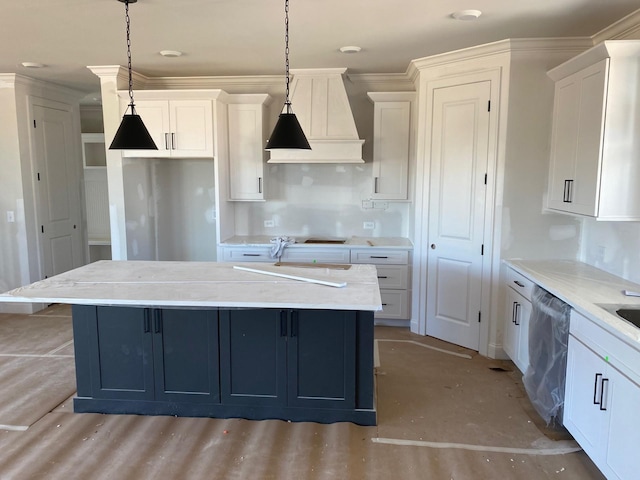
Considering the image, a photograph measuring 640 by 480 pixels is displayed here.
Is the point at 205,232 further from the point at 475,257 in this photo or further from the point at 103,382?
the point at 475,257

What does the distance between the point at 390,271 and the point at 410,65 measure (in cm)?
191

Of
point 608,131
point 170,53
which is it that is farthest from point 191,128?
point 608,131

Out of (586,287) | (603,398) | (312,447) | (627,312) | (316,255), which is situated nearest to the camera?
(603,398)

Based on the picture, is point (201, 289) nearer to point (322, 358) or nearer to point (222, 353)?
point (222, 353)

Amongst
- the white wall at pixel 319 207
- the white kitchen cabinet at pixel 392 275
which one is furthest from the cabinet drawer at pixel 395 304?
the white wall at pixel 319 207

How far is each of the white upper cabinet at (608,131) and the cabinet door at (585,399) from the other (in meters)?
0.84

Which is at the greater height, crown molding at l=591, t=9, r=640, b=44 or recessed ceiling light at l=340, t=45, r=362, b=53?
recessed ceiling light at l=340, t=45, r=362, b=53

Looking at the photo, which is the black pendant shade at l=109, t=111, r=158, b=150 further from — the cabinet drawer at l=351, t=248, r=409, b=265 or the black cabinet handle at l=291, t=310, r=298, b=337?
the cabinet drawer at l=351, t=248, r=409, b=265

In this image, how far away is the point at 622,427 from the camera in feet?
6.63

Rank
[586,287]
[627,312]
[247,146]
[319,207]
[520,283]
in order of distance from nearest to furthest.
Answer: [627,312]
[586,287]
[520,283]
[247,146]
[319,207]

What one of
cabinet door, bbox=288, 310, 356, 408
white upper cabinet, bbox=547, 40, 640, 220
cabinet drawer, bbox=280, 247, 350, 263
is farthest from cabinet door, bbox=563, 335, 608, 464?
cabinet drawer, bbox=280, 247, 350, 263

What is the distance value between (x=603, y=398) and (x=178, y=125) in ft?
13.1

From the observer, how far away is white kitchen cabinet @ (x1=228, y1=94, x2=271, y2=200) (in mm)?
4645

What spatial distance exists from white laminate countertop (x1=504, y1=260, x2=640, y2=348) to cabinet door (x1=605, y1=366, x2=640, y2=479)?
20 centimetres
